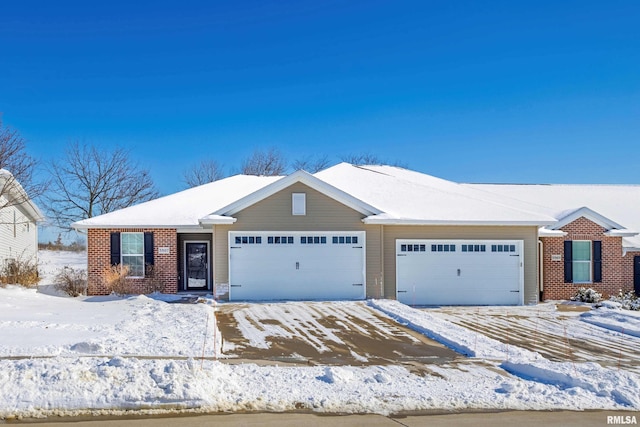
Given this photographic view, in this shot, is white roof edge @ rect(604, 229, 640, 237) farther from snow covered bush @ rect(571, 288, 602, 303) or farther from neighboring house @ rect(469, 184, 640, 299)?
snow covered bush @ rect(571, 288, 602, 303)

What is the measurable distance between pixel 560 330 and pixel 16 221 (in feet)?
84.4

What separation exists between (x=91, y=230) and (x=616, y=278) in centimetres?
2010

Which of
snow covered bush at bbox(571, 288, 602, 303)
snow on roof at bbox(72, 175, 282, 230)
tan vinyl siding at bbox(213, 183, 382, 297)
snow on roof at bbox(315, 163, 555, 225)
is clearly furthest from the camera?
snow covered bush at bbox(571, 288, 602, 303)

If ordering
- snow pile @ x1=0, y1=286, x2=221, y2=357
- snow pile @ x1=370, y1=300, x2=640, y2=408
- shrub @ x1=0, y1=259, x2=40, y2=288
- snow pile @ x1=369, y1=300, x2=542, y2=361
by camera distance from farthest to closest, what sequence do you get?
shrub @ x1=0, y1=259, x2=40, y2=288 → snow pile @ x1=369, y1=300, x2=542, y2=361 → snow pile @ x1=0, y1=286, x2=221, y2=357 → snow pile @ x1=370, y1=300, x2=640, y2=408

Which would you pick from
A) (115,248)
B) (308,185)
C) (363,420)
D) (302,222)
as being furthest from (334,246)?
(363,420)

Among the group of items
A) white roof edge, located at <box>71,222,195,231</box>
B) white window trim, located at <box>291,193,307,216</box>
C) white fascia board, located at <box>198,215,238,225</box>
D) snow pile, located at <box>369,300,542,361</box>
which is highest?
white window trim, located at <box>291,193,307,216</box>

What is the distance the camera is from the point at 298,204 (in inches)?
742

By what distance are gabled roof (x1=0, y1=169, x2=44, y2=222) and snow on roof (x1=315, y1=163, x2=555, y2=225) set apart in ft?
41.8

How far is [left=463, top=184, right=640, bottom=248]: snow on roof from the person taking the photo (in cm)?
2550

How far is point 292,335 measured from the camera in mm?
12391

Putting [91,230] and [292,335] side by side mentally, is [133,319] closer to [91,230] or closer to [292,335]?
[292,335]

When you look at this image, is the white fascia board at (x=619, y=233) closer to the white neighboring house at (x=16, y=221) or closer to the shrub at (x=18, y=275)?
the shrub at (x=18, y=275)

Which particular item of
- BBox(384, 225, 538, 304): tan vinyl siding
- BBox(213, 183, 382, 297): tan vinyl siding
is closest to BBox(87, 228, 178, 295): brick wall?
BBox(213, 183, 382, 297): tan vinyl siding

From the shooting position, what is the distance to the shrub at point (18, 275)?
21380mm
